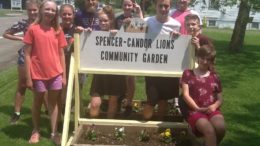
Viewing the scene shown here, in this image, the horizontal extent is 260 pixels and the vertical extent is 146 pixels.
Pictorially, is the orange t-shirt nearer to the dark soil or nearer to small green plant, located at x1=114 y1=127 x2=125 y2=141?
the dark soil

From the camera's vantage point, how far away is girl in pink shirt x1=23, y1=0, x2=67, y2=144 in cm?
556

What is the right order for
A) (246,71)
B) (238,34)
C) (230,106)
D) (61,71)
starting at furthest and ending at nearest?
(238,34) < (246,71) < (230,106) < (61,71)

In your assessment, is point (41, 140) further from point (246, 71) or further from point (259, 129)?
point (246, 71)

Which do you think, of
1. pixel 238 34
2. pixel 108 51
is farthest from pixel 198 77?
pixel 238 34

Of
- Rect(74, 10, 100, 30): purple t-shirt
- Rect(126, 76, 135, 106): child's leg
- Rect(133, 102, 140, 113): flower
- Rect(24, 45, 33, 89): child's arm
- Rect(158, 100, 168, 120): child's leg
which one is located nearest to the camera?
Rect(24, 45, 33, 89): child's arm

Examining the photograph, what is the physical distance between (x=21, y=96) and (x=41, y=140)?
3.53 ft

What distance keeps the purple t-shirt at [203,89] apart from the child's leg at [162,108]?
3.45ft

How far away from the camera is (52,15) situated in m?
5.62

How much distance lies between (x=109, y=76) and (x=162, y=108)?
2.80 feet

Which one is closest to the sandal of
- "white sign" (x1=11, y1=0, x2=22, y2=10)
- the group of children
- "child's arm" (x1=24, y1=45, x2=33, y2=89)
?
the group of children

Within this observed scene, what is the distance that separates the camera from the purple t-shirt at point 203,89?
526 cm

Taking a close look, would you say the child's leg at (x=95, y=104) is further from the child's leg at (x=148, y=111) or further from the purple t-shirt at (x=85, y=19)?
the purple t-shirt at (x=85, y=19)

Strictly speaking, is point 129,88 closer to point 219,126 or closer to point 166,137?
point 166,137

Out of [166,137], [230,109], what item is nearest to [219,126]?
[166,137]
